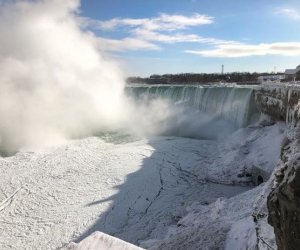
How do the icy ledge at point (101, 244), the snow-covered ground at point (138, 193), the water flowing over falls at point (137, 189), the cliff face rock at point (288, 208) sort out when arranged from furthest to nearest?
1. the water flowing over falls at point (137, 189)
2. the snow-covered ground at point (138, 193)
3. the icy ledge at point (101, 244)
4. the cliff face rock at point (288, 208)

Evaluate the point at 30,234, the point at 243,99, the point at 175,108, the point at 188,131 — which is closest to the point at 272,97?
the point at 243,99

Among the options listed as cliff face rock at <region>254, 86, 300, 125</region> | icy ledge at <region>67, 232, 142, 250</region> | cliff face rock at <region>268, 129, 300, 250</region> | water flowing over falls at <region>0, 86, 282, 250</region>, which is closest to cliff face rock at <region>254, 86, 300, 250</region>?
cliff face rock at <region>268, 129, 300, 250</region>

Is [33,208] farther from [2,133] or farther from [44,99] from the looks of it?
[44,99]

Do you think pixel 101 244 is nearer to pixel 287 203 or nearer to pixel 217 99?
pixel 287 203

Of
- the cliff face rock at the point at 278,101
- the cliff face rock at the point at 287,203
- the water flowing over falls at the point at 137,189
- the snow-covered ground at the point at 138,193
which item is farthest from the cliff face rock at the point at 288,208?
the cliff face rock at the point at 278,101

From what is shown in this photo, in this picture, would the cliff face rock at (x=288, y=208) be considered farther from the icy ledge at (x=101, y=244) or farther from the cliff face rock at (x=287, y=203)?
the icy ledge at (x=101, y=244)

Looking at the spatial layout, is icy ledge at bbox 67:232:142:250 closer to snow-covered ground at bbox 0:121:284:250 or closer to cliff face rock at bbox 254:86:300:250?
cliff face rock at bbox 254:86:300:250

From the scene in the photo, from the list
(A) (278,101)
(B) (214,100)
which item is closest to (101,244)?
(A) (278,101)
